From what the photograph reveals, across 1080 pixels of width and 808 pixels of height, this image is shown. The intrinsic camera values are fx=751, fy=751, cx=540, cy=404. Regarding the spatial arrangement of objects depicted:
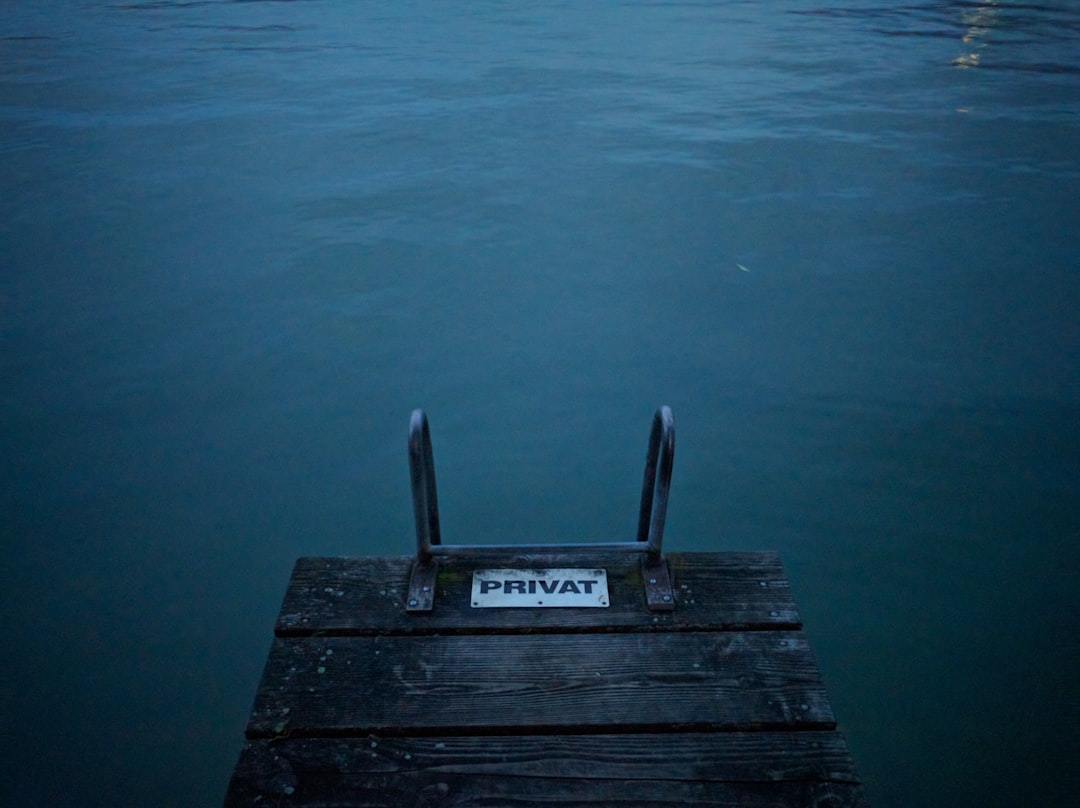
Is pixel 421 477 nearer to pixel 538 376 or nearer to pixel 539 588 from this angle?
pixel 539 588

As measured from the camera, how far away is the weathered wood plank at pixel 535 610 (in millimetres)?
2230

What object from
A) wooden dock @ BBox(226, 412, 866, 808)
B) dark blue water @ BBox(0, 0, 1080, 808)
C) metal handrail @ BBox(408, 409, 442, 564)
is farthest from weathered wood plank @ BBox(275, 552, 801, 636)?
dark blue water @ BBox(0, 0, 1080, 808)

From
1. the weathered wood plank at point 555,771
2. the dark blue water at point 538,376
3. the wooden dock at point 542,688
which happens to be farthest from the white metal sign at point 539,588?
the dark blue water at point 538,376

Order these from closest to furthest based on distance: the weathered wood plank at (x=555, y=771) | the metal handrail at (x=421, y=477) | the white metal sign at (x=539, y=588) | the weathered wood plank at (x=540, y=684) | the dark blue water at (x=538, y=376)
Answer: the weathered wood plank at (x=555, y=771) < the weathered wood plank at (x=540, y=684) < the metal handrail at (x=421, y=477) < the white metal sign at (x=539, y=588) < the dark blue water at (x=538, y=376)

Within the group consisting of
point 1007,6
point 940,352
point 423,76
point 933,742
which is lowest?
point 933,742

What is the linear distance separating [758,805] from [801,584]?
232 centimetres

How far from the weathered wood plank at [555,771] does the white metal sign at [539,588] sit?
17.1 inches

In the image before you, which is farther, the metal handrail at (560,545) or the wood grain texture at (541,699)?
the metal handrail at (560,545)

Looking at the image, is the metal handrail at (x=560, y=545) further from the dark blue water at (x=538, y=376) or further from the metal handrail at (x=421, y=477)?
the dark blue water at (x=538, y=376)

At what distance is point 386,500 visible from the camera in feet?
14.9

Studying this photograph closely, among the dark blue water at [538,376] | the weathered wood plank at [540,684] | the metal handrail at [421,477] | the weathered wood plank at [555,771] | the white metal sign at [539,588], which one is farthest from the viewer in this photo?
the dark blue water at [538,376]

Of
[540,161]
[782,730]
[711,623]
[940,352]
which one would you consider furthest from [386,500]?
[540,161]

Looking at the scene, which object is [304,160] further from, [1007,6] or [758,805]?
[1007,6]

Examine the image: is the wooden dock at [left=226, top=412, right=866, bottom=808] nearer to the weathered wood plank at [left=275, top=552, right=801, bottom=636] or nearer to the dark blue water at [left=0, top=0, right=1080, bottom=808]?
the weathered wood plank at [left=275, top=552, right=801, bottom=636]
